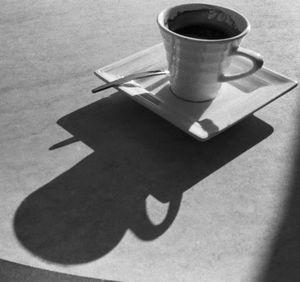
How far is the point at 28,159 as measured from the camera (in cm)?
53

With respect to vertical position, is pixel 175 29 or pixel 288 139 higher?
pixel 175 29

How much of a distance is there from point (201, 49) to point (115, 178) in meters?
0.18

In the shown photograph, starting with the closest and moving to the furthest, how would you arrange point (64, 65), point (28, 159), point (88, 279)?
point (88, 279), point (28, 159), point (64, 65)

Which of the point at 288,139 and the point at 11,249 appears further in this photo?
the point at 288,139

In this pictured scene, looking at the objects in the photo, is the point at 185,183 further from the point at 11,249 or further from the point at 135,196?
the point at 11,249

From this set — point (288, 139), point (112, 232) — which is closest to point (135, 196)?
point (112, 232)

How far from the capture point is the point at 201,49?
520 mm

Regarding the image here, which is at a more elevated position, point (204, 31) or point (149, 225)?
point (204, 31)

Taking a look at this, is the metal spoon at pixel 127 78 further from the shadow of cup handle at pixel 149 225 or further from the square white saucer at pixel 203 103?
the shadow of cup handle at pixel 149 225

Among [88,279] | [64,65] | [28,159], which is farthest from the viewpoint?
[64,65]

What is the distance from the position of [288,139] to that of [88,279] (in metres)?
0.31

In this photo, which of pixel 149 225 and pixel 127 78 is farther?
pixel 127 78

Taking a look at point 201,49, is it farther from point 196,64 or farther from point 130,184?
point 130,184

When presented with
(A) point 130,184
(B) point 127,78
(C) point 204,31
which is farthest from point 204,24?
(A) point 130,184
